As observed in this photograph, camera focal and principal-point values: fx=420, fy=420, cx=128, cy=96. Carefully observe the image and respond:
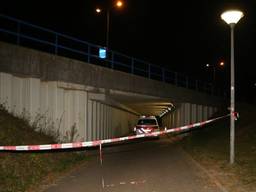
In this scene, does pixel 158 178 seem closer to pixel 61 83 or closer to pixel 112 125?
pixel 61 83

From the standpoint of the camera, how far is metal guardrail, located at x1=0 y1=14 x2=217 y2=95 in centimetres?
1637

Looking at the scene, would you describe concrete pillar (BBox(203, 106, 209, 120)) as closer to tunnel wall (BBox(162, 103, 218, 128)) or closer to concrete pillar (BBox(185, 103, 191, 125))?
tunnel wall (BBox(162, 103, 218, 128))

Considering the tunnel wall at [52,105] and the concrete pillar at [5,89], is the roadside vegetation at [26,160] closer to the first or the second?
the concrete pillar at [5,89]

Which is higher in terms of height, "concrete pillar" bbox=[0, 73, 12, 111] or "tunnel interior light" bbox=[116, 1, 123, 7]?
"tunnel interior light" bbox=[116, 1, 123, 7]

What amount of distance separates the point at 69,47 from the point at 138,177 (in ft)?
31.2

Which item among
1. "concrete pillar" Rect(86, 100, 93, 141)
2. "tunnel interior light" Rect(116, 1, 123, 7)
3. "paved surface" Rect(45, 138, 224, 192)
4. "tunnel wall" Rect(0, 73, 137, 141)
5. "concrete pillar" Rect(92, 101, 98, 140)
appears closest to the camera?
"paved surface" Rect(45, 138, 224, 192)

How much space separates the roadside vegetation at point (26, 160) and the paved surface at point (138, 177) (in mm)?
643

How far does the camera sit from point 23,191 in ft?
34.5

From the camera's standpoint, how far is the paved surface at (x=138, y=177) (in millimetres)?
10625

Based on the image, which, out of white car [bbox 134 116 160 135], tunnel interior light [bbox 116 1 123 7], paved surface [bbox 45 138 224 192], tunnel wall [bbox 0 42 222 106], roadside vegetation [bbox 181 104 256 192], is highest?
tunnel interior light [bbox 116 1 123 7]

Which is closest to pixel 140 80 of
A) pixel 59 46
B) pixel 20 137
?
pixel 59 46

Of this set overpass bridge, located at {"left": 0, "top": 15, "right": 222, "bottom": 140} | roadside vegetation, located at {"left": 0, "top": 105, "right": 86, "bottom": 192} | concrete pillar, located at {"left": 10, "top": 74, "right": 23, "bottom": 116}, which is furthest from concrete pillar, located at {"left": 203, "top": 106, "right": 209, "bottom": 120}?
concrete pillar, located at {"left": 10, "top": 74, "right": 23, "bottom": 116}

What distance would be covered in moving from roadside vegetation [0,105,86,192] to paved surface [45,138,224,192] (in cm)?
64

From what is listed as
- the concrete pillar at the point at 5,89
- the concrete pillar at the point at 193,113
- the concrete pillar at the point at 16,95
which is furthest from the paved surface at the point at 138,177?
the concrete pillar at the point at 193,113
